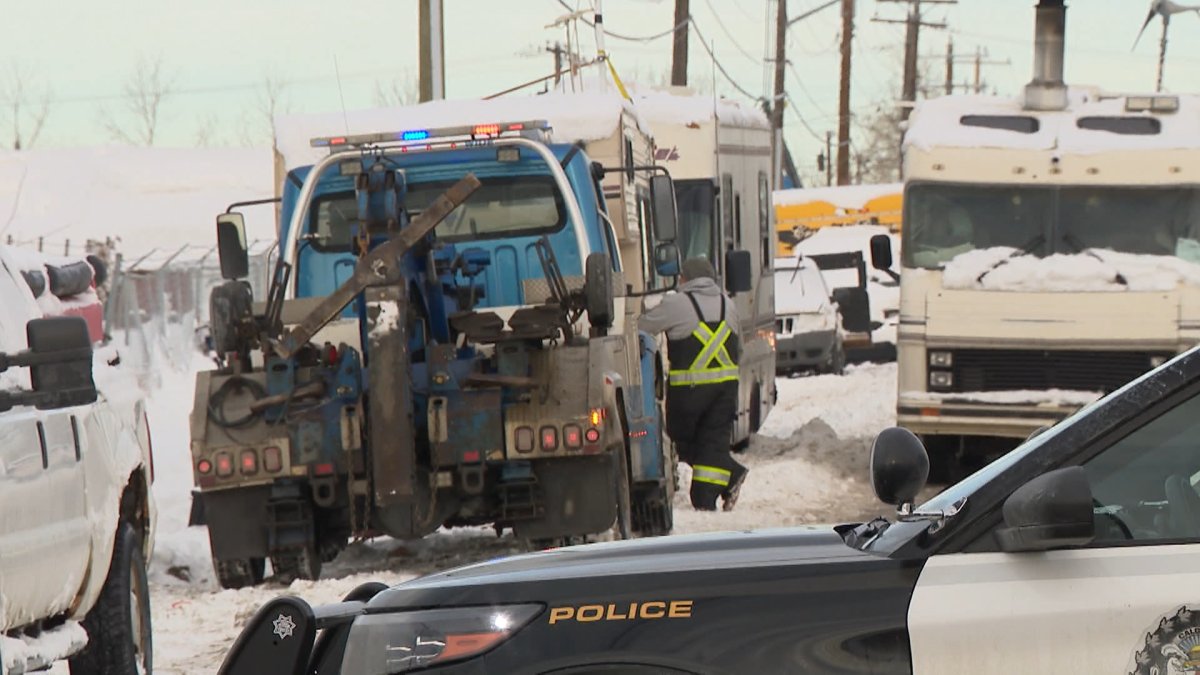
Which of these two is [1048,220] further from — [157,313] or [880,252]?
[157,313]

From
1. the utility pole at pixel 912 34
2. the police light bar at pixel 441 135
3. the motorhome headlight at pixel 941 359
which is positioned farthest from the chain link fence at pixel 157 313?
the utility pole at pixel 912 34

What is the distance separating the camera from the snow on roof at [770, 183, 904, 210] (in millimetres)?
43062

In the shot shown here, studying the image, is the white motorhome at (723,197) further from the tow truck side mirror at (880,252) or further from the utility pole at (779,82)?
the utility pole at (779,82)

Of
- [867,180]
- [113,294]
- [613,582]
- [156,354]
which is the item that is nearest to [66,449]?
[613,582]

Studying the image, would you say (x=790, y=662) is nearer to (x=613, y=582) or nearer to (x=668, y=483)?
(x=613, y=582)

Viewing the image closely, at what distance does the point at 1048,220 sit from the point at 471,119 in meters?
4.69

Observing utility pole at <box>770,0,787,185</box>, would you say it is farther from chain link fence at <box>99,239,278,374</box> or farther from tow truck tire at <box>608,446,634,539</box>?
tow truck tire at <box>608,446,634,539</box>

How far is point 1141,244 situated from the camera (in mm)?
15703

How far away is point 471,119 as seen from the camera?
14.6 m

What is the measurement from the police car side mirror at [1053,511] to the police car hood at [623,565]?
16.2 inches

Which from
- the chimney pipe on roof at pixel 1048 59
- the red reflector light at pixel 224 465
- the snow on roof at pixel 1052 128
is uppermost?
the chimney pipe on roof at pixel 1048 59

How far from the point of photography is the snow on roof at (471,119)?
14.4 meters

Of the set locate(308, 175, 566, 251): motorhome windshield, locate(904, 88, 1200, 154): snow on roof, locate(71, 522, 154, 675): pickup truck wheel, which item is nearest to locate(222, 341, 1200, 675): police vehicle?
locate(71, 522, 154, 675): pickup truck wheel

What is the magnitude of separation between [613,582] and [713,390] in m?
9.95
